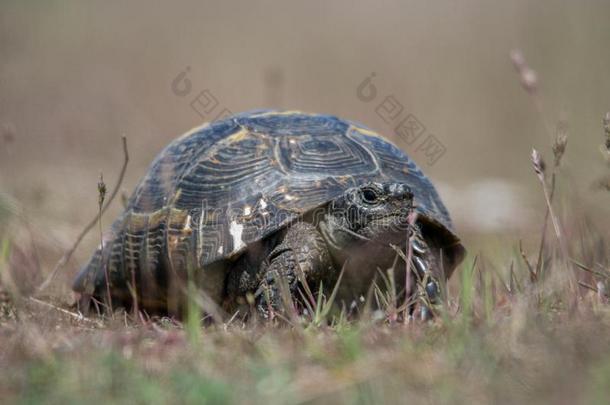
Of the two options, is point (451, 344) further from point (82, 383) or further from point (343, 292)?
point (343, 292)

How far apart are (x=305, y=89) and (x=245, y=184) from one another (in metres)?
11.2

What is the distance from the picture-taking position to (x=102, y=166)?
12.8m

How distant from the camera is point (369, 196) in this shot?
4.40 m

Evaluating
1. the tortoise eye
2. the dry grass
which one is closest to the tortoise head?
the tortoise eye

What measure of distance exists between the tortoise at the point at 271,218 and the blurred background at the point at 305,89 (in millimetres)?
1875

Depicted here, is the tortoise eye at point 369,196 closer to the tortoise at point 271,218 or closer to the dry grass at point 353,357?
the tortoise at point 271,218

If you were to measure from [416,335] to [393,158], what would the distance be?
2.11 meters

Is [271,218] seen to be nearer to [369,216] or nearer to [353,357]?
[369,216]

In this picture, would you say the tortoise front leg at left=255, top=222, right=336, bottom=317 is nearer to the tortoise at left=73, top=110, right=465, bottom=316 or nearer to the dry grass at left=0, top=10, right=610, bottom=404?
the tortoise at left=73, top=110, right=465, bottom=316

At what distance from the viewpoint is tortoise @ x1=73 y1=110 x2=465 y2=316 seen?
4461 millimetres

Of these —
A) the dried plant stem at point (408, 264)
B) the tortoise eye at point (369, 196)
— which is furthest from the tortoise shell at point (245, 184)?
the dried plant stem at point (408, 264)

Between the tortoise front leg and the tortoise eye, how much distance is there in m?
0.39

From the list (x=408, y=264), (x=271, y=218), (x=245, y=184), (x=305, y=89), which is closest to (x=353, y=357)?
(x=408, y=264)

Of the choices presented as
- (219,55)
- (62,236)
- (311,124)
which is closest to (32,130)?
(219,55)
